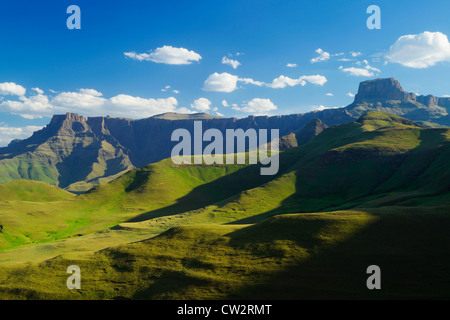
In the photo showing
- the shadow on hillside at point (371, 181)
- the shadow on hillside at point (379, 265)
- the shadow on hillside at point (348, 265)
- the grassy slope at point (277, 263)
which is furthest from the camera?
the shadow on hillside at point (371, 181)

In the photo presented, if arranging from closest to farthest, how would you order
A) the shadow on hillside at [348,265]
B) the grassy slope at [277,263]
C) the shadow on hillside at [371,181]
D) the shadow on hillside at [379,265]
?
the shadow on hillside at [379,265], the shadow on hillside at [348,265], the grassy slope at [277,263], the shadow on hillside at [371,181]

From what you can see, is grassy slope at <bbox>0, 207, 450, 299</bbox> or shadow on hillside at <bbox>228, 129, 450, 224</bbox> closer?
grassy slope at <bbox>0, 207, 450, 299</bbox>

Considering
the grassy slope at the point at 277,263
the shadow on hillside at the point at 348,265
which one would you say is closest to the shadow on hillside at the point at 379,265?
the shadow on hillside at the point at 348,265

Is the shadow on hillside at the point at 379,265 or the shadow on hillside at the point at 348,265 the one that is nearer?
the shadow on hillside at the point at 379,265

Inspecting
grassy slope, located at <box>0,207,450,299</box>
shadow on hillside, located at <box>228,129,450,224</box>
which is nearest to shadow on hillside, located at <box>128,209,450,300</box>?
grassy slope, located at <box>0,207,450,299</box>

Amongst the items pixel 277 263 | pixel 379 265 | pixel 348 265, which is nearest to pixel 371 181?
pixel 379 265

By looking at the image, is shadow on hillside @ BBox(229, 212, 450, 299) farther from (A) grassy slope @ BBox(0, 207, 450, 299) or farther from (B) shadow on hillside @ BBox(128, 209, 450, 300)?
(A) grassy slope @ BBox(0, 207, 450, 299)

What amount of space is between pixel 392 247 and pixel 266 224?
24142 mm

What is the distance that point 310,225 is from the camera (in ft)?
203

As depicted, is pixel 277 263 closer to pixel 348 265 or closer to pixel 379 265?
pixel 348 265

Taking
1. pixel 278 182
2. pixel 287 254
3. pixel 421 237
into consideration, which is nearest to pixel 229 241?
pixel 287 254

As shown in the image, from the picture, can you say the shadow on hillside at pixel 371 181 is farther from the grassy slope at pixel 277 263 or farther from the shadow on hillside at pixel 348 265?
the shadow on hillside at pixel 348 265

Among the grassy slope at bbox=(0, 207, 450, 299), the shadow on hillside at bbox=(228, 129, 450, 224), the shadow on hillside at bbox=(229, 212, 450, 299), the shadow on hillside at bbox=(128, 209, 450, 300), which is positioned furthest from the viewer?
the shadow on hillside at bbox=(228, 129, 450, 224)
